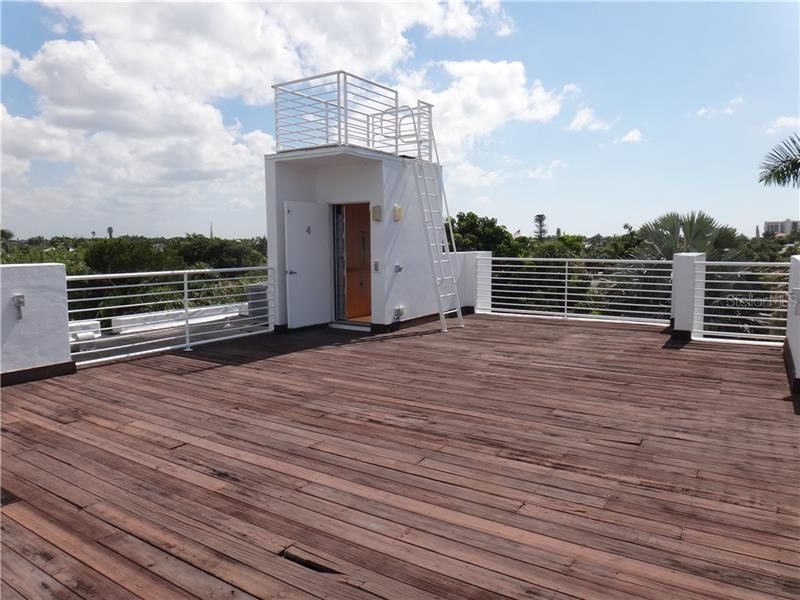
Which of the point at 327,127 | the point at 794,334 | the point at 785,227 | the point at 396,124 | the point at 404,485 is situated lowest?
the point at 404,485

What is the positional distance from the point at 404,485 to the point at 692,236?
8278mm

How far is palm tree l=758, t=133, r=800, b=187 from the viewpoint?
8781mm

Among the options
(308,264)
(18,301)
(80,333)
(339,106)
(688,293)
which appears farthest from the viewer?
(308,264)

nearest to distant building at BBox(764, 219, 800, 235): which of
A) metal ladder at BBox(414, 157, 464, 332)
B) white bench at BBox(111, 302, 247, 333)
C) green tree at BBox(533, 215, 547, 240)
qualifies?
metal ladder at BBox(414, 157, 464, 332)

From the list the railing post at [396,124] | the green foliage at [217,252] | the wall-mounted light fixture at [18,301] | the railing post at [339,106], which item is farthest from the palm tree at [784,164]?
the green foliage at [217,252]

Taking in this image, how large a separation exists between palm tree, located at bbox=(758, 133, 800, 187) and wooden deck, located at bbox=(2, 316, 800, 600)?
16.5 ft

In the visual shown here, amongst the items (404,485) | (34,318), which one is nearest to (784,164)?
(404,485)

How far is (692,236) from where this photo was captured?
9.10 metres

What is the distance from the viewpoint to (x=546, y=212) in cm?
4778

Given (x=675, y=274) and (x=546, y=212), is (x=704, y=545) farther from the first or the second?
(x=546, y=212)

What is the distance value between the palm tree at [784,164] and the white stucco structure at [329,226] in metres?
6.01

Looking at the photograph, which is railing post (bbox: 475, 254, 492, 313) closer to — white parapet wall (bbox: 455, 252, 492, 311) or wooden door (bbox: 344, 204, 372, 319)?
white parapet wall (bbox: 455, 252, 492, 311)

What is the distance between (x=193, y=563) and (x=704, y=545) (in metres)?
2.18

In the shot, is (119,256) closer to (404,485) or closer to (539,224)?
(404,485)
